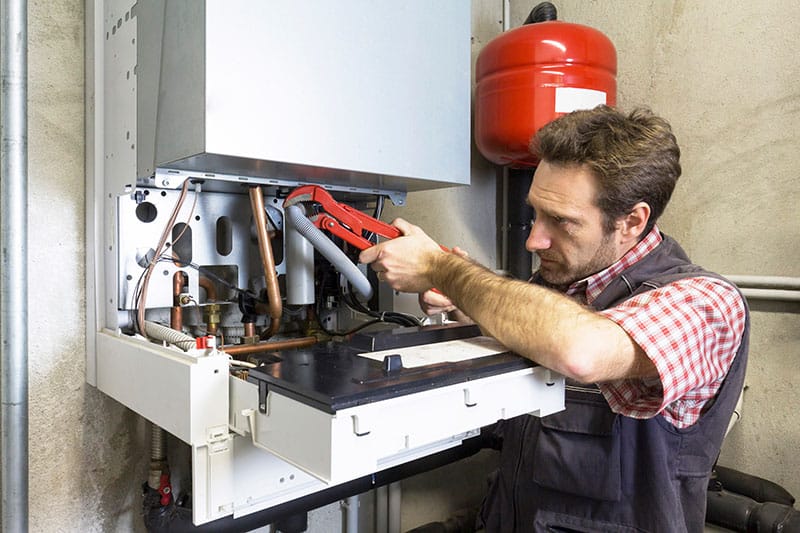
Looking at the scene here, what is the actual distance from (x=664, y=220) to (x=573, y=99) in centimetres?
41

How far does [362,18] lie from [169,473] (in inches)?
34.7

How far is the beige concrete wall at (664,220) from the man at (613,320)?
505mm

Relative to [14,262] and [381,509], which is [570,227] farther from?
[381,509]

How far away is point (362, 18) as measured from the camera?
0.81 m

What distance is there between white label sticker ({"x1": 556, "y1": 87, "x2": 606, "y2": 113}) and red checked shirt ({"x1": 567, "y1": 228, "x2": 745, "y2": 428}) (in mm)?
626

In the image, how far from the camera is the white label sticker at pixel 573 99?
1.22 m

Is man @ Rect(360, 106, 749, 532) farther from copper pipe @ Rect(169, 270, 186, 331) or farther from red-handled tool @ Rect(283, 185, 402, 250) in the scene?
copper pipe @ Rect(169, 270, 186, 331)

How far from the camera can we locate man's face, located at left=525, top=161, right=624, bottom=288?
33.0 inches

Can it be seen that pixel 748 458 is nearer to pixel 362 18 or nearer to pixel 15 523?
pixel 362 18

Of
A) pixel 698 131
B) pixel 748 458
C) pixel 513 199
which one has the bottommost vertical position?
pixel 748 458

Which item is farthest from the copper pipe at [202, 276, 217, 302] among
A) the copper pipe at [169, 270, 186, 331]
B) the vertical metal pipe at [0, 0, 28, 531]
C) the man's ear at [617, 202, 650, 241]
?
the man's ear at [617, 202, 650, 241]

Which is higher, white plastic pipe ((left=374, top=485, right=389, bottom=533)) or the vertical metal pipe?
the vertical metal pipe

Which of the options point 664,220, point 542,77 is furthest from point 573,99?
point 664,220

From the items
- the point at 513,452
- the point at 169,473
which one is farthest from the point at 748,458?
the point at 169,473
